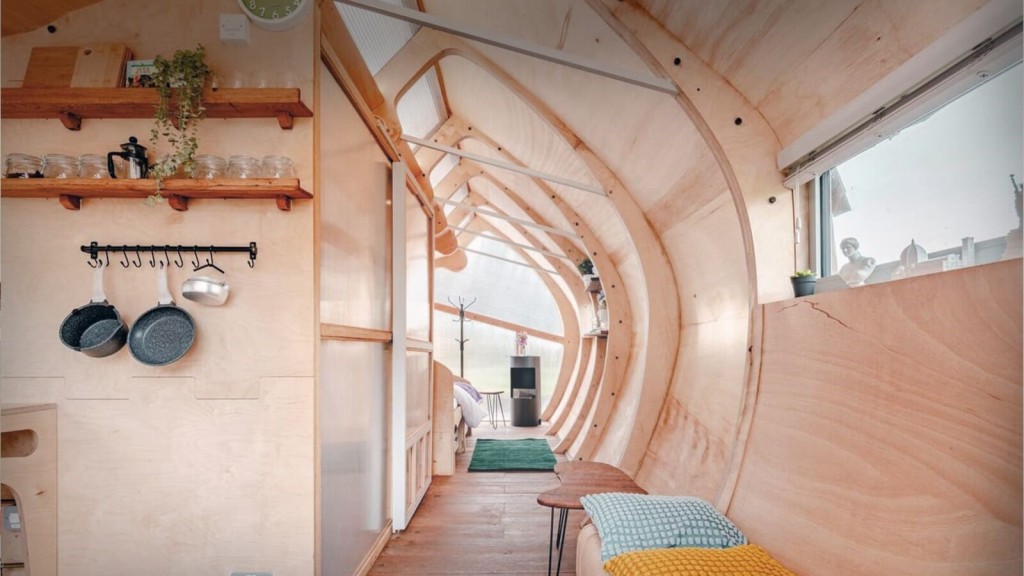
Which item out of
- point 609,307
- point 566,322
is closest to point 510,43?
point 609,307

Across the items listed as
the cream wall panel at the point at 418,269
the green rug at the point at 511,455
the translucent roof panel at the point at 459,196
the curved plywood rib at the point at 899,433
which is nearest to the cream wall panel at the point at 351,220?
the cream wall panel at the point at 418,269

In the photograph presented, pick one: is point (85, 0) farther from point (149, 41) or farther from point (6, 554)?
point (6, 554)

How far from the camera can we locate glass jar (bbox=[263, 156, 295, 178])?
1805 mm

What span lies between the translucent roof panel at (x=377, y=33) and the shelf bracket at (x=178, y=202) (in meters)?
1.65

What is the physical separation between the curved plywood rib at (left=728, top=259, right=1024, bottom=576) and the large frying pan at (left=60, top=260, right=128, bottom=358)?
2.38 m

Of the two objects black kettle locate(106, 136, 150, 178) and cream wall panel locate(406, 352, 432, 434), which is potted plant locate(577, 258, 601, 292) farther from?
black kettle locate(106, 136, 150, 178)

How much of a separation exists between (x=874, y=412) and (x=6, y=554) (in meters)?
2.93

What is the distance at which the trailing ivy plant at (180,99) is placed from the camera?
172 cm

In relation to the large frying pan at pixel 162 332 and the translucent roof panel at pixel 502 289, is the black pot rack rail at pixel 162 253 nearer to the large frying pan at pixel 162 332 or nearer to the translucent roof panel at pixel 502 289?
the large frying pan at pixel 162 332

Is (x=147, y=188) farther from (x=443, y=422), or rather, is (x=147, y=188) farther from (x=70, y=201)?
(x=443, y=422)

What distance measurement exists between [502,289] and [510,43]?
22.8 ft

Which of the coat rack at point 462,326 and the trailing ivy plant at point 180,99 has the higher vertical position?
the trailing ivy plant at point 180,99

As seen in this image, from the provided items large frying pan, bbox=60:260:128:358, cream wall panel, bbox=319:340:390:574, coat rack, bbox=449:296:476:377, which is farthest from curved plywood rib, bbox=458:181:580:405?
large frying pan, bbox=60:260:128:358

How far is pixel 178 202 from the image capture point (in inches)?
70.7
